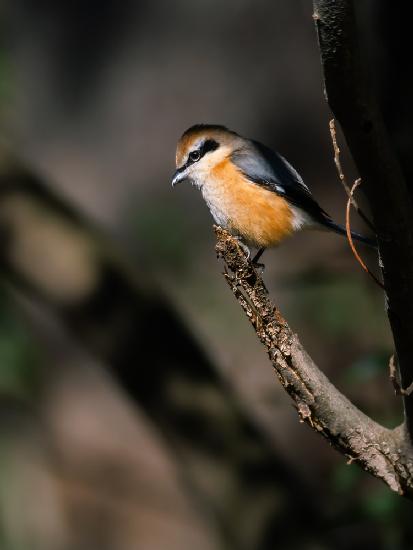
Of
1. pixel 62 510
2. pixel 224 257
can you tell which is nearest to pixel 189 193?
pixel 62 510

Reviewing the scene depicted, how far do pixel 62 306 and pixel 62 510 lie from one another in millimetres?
3932

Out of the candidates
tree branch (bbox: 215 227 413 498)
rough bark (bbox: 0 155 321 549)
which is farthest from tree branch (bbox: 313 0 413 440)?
rough bark (bbox: 0 155 321 549)

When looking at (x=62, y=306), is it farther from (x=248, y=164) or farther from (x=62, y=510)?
(x=62, y=510)

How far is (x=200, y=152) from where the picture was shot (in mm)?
3801

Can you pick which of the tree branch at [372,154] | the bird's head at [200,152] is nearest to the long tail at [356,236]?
the bird's head at [200,152]

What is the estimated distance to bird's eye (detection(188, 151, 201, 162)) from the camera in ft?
12.5

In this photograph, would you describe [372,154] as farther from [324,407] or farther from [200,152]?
[200,152]

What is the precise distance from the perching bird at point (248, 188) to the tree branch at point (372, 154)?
158 cm

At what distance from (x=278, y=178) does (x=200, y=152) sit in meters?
0.37

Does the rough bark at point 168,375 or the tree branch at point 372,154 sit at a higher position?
the tree branch at point 372,154

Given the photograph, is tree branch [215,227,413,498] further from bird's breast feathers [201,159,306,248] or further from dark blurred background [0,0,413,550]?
dark blurred background [0,0,413,550]

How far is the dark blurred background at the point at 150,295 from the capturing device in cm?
413

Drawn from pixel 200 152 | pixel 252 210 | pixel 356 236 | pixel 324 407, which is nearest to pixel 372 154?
pixel 324 407

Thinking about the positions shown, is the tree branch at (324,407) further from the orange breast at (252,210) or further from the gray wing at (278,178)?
the gray wing at (278,178)
